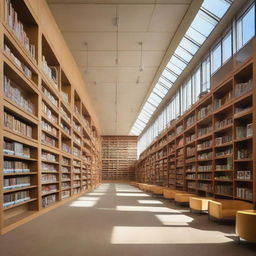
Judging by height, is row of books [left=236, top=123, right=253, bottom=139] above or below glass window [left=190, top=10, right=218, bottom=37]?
below

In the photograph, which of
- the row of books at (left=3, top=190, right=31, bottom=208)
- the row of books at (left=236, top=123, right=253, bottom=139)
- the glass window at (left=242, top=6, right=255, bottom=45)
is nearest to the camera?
the row of books at (left=3, top=190, right=31, bottom=208)

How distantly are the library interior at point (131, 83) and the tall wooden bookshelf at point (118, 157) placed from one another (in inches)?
727

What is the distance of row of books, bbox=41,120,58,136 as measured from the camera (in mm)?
8200

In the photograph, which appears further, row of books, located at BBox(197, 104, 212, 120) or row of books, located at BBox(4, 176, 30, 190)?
row of books, located at BBox(197, 104, 212, 120)

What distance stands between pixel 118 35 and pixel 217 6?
328cm

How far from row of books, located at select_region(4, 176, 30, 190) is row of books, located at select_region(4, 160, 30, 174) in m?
0.15

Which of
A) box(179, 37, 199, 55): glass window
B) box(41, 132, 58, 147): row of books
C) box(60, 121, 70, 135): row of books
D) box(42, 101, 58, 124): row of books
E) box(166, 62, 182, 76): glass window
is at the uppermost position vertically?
box(179, 37, 199, 55): glass window

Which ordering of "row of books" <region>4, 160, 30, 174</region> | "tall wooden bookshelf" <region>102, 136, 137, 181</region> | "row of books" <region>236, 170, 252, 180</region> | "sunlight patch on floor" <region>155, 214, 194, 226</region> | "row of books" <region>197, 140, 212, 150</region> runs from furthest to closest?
"tall wooden bookshelf" <region>102, 136, 137, 181</region> → "row of books" <region>197, 140, 212, 150</region> → "row of books" <region>236, 170, 252, 180</region> → "sunlight patch on floor" <region>155, 214, 194, 226</region> → "row of books" <region>4, 160, 30, 174</region>

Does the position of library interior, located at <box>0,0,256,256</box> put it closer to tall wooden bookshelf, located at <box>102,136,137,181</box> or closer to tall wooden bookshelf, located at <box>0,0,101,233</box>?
tall wooden bookshelf, located at <box>0,0,101,233</box>

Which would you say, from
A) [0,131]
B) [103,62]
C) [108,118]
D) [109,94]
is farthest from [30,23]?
[108,118]

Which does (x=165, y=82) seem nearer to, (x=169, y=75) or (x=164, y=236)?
(x=169, y=75)

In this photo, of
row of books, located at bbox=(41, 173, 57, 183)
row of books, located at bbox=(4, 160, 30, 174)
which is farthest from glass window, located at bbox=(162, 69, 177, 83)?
row of books, located at bbox=(4, 160, 30, 174)

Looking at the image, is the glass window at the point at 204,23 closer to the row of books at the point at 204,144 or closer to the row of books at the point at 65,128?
the row of books at the point at 204,144

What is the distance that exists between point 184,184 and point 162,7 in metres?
7.09
